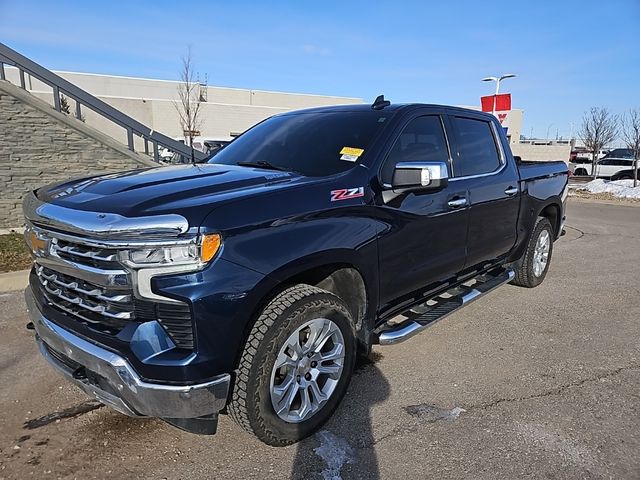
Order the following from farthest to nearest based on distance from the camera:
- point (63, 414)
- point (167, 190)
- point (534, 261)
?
point (534, 261) < point (63, 414) < point (167, 190)

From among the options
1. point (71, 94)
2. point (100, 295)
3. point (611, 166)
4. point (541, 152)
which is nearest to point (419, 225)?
point (100, 295)

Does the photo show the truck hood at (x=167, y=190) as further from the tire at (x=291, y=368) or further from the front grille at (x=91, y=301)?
the tire at (x=291, y=368)

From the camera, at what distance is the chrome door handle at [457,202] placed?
3.72m

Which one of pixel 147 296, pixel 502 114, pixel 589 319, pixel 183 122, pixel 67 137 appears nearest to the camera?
pixel 147 296

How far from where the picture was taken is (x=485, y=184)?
423cm

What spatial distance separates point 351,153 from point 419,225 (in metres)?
0.71

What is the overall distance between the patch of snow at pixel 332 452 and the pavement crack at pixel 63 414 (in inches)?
59.2

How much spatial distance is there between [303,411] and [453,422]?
3.19 feet

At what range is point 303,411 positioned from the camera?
108 inches

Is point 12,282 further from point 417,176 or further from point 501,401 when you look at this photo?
point 501,401

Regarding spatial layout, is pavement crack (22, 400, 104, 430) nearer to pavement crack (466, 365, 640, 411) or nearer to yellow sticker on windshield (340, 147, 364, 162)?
yellow sticker on windshield (340, 147, 364, 162)

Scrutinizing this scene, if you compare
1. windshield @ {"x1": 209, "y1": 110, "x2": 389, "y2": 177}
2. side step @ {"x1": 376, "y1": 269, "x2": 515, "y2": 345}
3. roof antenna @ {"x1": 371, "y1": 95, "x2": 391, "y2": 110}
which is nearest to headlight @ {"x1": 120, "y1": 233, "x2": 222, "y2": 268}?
windshield @ {"x1": 209, "y1": 110, "x2": 389, "y2": 177}

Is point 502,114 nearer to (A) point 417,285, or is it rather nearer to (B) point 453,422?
(A) point 417,285

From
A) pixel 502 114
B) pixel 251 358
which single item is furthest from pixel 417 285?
pixel 502 114
